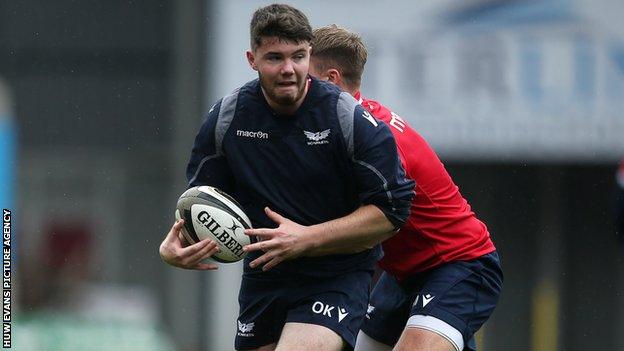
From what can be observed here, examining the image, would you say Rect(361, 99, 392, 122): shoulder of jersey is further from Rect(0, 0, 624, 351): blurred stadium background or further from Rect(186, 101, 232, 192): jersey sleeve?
Rect(0, 0, 624, 351): blurred stadium background

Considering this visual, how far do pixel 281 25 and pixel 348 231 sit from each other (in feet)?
3.28

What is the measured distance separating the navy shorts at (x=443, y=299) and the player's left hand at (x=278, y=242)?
105cm

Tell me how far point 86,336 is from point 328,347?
19.7 ft

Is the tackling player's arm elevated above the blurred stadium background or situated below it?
above

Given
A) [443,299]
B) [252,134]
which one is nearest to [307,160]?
[252,134]

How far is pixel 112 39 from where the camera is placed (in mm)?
19141

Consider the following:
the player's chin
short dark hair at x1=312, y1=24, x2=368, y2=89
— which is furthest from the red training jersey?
the player's chin

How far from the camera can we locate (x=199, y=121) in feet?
61.7

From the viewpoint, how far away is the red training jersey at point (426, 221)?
7.07 metres

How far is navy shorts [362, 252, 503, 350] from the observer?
23.2 feet

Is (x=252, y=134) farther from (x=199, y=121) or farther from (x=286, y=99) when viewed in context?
(x=199, y=121)

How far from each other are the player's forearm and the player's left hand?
0.18 ft

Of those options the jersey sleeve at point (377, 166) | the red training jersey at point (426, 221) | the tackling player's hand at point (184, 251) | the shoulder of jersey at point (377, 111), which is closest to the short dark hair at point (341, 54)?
the red training jersey at point (426, 221)

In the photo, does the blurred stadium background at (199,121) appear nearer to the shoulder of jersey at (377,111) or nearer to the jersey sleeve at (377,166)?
the shoulder of jersey at (377,111)
